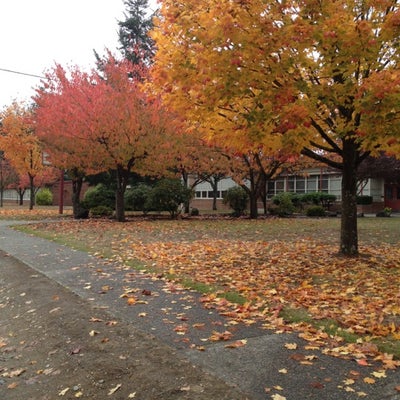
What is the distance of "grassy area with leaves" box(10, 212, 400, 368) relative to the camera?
484cm

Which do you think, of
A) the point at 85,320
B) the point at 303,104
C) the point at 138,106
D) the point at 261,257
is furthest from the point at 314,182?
the point at 85,320

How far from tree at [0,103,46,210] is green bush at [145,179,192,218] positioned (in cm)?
1085

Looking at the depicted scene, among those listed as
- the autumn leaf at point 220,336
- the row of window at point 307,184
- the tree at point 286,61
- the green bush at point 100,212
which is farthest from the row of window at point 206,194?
the autumn leaf at point 220,336

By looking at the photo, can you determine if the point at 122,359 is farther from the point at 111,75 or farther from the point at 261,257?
the point at 111,75

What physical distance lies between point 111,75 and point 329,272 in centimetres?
1469

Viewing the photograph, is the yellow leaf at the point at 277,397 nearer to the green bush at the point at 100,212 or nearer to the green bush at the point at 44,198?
the green bush at the point at 100,212

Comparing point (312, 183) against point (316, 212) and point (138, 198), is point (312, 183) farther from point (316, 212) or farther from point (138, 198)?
point (138, 198)

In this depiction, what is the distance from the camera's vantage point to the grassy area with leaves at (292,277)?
191 inches

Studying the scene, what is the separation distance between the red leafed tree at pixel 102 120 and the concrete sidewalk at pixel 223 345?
36.6ft

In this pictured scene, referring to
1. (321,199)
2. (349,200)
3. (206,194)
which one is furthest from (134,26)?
(349,200)

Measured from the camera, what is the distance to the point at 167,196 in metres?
23.1

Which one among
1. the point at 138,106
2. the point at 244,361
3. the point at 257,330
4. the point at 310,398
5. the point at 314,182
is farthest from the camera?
the point at 314,182

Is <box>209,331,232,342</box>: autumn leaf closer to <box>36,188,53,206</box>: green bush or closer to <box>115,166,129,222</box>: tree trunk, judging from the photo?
<box>115,166,129,222</box>: tree trunk

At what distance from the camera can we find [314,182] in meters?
36.0
